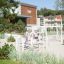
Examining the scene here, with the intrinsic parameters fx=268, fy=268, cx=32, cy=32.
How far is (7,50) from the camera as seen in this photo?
13.3 metres

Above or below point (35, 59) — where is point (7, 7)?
above

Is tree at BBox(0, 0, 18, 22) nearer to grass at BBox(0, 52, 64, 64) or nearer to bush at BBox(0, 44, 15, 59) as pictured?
bush at BBox(0, 44, 15, 59)

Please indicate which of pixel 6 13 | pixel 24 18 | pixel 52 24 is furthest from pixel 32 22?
pixel 6 13

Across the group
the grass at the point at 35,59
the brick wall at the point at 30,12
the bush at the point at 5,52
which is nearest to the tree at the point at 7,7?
the bush at the point at 5,52

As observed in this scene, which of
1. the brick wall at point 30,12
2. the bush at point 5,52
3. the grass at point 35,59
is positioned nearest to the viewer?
the grass at point 35,59

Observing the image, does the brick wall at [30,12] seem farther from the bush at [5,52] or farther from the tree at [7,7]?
the bush at [5,52]

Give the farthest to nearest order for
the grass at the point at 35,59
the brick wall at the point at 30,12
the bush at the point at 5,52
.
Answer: the brick wall at the point at 30,12 < the bush at the point at 5,52 < the grass at the point at 35,59

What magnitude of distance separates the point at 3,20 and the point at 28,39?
21.2 ft

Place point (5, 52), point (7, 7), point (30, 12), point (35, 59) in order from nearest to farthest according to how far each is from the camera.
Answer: point (35, 59) → point (5, 52) → point (7, 7) → point (30, 12)

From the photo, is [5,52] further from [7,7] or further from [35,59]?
[35,59]

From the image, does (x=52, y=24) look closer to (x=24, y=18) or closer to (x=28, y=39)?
(x=28, y=39)

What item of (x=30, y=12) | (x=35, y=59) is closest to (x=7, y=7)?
(x=35, y=59)

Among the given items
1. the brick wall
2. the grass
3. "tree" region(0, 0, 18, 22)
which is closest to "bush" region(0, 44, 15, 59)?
the grass

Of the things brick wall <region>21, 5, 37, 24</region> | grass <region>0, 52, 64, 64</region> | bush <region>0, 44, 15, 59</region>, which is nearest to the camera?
grass <region>0, 52, 64, 64</region>
